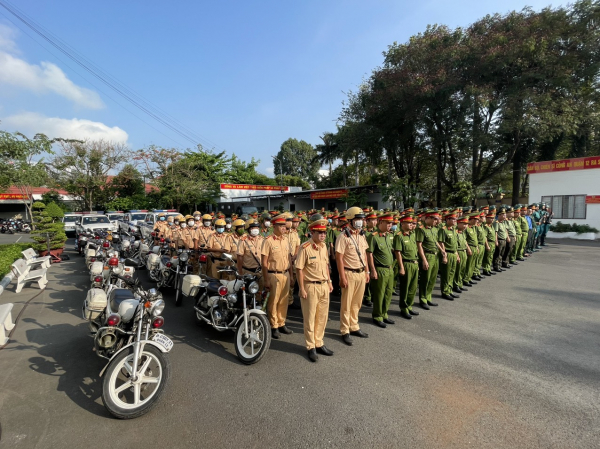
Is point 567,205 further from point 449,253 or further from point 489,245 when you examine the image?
point 449,253

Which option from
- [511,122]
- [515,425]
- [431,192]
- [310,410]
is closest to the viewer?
[515,425]

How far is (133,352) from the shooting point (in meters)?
2.88

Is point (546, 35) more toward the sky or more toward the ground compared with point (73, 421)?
more toward the sky

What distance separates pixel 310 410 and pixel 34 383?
2965 mm

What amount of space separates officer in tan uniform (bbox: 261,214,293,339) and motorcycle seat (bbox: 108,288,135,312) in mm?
1700

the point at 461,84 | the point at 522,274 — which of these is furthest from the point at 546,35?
the point at 522,274

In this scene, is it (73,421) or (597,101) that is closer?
(73,421)

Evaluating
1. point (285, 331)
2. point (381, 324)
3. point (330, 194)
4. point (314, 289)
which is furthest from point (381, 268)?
point (330, 194)

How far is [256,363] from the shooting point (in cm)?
371

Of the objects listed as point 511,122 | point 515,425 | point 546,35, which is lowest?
point 515,425

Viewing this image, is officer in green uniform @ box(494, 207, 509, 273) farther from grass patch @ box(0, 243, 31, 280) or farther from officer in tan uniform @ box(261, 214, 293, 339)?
grass patch @ box(0, 243, 31, 280)

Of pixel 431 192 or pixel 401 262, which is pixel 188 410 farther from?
pixel 431 192

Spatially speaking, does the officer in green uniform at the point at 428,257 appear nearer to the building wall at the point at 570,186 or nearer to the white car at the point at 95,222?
the white car at the point at 95,222

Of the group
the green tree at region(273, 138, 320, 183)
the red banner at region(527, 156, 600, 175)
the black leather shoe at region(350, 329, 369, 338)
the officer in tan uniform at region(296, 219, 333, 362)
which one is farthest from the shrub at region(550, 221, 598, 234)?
the green tree at region(273, 138, 320, 183)
